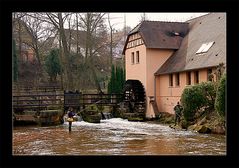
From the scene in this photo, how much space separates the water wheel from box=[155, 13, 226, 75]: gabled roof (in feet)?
5.71

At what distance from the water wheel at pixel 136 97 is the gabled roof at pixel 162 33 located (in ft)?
9.55

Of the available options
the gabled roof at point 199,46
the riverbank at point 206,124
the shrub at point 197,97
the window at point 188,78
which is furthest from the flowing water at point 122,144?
the window at point 188,78

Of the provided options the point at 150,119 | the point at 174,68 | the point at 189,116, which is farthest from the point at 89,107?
the point at 189,116

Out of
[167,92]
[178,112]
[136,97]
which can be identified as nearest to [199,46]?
[167,92]

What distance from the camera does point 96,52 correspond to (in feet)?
107

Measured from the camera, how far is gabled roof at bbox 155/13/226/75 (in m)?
19.8

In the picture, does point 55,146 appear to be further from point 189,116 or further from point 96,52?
point 96,52

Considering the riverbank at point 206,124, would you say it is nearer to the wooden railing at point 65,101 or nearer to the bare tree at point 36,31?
the wooden railing at point 65,101

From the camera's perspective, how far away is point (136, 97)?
2544 centimetres

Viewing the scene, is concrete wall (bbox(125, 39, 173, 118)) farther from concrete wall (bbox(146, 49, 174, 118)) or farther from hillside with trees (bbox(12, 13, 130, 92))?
hillside with trees (bbox(12, 13, 130, 92))

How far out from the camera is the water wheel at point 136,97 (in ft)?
82.1

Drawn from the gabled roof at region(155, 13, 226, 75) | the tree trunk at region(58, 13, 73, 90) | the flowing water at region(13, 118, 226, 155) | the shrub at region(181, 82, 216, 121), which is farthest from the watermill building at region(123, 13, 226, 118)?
the flowing water at region(13, 118, 226, 155)
